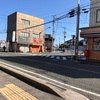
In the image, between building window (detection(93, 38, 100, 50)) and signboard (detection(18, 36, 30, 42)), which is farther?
signboard (detection(18, 36, 30, 42))

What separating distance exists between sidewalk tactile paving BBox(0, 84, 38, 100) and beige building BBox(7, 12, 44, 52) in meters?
46.4

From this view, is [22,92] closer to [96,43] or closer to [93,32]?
[93,32]

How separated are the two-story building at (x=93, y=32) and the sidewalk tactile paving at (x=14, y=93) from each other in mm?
15899

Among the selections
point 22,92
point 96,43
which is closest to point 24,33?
point 96,43

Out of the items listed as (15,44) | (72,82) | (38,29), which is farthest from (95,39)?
(38,29)

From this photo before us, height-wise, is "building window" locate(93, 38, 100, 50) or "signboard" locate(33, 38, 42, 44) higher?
"signboard" locate(33, 38, 42, 44)

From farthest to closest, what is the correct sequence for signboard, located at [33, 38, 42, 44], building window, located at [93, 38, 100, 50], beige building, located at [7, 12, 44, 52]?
signboard, located at [33, 38, 42, 44] < beige building, located at [7, 12, 44, 52] < building window, located at [93, 38, 100, 50]

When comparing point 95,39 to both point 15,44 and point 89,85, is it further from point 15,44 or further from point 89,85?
point 15,44

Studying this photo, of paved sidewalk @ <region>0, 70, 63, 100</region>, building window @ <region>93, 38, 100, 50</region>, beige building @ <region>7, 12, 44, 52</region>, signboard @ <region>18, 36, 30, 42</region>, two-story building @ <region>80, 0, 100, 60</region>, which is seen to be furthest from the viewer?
signboard @ <region>18, 36, 30, 42</region>

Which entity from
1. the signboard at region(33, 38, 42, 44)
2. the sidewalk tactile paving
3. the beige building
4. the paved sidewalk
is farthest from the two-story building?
the signboard at region(33, 38, 42, 44)

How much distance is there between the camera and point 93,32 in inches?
851

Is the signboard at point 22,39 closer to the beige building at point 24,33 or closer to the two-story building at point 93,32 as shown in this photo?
the beige building at point 24,33

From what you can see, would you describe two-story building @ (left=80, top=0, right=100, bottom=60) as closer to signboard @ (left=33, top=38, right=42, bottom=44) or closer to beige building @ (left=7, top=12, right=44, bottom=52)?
beige building @ (left=7, top=12, right=44, bottom=52)

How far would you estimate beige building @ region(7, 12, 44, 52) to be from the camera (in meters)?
54.2
